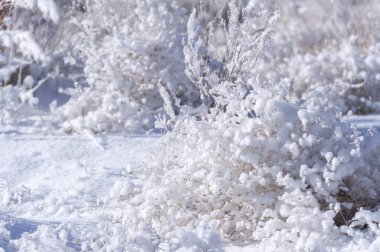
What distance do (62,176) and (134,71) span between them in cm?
123

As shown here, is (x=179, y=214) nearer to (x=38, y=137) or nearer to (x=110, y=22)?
(x=38, y=137)

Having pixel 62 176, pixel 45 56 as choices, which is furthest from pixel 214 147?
pixel 45 56

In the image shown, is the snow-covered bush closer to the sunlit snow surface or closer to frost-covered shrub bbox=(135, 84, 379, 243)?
frost-covered shrub bbox=(135, 84, 379, 243)

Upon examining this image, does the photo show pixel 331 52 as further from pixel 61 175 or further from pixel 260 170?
pixel 260 170

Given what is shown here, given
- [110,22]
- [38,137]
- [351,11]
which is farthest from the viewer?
[351,11]

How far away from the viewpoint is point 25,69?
6797mm

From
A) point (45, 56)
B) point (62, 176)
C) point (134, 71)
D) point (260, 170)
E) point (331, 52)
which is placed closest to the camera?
point (260, 170)

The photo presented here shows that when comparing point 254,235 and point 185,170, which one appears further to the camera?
point 185,170

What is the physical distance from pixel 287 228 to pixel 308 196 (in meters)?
0.15

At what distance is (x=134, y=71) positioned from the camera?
556cm

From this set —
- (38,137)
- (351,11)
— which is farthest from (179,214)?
(351,11)

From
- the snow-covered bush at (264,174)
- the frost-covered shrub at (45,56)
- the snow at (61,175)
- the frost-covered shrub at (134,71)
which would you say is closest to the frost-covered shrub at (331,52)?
the frost-covered shrub at (134,71)

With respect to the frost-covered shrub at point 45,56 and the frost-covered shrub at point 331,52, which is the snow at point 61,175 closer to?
the frost-covered shrub at point 45,56

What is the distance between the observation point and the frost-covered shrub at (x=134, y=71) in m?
5.44
